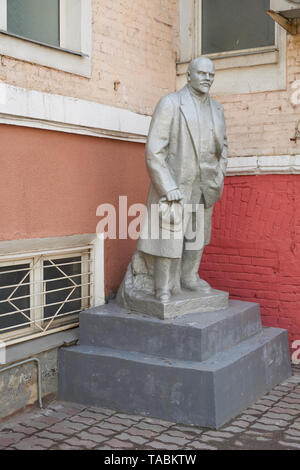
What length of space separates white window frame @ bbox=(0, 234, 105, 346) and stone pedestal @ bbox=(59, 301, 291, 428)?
32 cm

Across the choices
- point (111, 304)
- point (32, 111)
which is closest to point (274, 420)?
point (111, 304)

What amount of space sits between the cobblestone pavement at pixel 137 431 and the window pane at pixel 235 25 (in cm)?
370

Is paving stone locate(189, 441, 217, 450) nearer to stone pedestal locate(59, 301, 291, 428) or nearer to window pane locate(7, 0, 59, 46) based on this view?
stone pedestal locate(59, 301, 291, 428)

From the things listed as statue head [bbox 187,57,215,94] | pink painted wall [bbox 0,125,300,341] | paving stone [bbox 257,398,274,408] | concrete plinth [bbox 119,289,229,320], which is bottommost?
paving stone [bbox 257,398,274,408]

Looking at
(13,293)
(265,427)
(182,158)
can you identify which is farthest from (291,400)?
(13,293)

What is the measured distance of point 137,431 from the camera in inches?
169

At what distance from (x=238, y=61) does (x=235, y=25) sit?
48 cm

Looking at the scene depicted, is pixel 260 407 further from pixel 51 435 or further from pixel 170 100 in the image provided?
pixel 170 100

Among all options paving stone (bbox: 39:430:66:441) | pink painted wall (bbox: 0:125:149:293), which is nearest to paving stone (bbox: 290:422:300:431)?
paving stone (bbox: 39:430:66:441)

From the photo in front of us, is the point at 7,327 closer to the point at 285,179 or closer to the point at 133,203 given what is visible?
the point at 133,203

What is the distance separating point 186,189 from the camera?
4.84 meters

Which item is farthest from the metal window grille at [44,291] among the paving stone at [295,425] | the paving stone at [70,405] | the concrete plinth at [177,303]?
the paving stone at [295,425]

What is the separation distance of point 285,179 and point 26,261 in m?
2.69

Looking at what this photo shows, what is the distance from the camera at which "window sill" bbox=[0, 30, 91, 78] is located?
4.54 m
